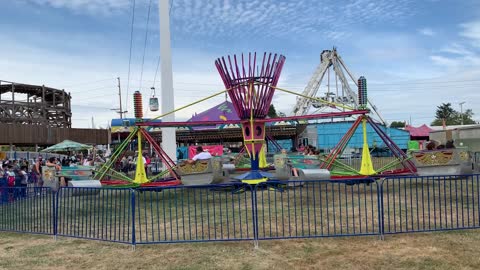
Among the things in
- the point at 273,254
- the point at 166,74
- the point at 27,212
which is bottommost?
the point at 273,254

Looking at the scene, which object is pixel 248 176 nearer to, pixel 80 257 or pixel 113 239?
pixel 113 239

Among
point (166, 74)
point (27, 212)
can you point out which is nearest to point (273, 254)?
point (27, 212)

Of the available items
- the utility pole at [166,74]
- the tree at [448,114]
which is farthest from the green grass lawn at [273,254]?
the tree at [448,114]

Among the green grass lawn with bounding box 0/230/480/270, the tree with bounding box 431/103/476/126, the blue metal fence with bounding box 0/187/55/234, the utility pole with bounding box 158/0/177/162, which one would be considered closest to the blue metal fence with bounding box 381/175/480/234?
the green grass lawn with bounding box 0/230/480/270

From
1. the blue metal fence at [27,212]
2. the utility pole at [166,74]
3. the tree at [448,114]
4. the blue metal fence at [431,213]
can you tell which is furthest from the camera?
the tree at [448,114]

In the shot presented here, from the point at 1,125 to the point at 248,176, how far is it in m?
20.6

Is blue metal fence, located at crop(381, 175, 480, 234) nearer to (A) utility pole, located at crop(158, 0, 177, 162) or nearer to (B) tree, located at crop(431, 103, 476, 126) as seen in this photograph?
(A) utility pole, located at crop(158, 0, 177, 162)

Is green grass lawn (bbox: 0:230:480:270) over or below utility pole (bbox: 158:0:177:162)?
below

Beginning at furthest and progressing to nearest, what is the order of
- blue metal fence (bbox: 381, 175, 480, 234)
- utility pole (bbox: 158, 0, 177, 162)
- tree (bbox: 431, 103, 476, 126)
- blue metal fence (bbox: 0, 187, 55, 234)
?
tree (bbox: 431, 103, 476, 126) < utility pole (bbox: 158, 0, 177, 162) < blue metal fence (bbox: 0, 187, 55, 234) < blue metal fence (bbox: 381, 175, 480, 234)

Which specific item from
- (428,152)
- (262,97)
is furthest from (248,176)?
(428,152)

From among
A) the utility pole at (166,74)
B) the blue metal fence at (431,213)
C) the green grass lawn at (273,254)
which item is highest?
the utility pole at (166,74)

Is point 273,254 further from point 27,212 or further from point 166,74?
point 166,74

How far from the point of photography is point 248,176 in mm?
11391

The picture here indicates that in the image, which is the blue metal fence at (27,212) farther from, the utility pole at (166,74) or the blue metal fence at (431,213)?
the utility pole at (166,74)
